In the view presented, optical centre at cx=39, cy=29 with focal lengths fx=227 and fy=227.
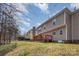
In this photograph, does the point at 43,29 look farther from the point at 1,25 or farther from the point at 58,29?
the point at 1,25

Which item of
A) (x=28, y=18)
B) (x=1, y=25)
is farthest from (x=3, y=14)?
(x=28, y=18)

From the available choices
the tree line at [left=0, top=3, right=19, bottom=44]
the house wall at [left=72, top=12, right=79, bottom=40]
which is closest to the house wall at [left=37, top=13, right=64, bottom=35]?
the house wall at [left=72, top=12, right=79, bottom=40]

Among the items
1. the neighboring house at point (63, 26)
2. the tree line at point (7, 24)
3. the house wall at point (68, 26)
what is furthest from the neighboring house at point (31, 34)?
the house wall at point (68, 26)

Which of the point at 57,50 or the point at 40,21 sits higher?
the point at 40,21

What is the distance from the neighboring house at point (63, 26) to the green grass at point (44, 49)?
120 mm

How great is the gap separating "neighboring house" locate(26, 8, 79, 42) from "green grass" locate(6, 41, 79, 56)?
0.12 metres

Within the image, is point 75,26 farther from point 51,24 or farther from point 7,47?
point 7,47

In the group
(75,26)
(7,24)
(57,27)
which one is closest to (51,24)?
(57,27)

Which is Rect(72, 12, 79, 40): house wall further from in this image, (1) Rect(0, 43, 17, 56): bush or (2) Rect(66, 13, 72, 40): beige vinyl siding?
(1) Rect(0, 43, 17, 56): bush

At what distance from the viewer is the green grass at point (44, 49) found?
11.3 ft

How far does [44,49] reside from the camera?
351cm

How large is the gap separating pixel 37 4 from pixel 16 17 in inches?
15.4

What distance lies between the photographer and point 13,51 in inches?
139

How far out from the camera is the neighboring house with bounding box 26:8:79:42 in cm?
355
